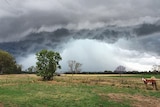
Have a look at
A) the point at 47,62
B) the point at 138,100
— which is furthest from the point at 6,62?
the point at 138,100

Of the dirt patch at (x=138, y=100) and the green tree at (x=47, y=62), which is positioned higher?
the green tree at (x=47, y=62)

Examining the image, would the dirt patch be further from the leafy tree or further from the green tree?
the leafy tree

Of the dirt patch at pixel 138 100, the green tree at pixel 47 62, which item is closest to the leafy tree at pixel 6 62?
the green tree at pixel 47 62

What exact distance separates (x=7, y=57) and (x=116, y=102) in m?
118

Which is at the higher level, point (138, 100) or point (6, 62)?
point (6, 62)

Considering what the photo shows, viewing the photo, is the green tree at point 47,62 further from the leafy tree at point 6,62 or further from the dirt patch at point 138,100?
the leafy tree at point 6,62

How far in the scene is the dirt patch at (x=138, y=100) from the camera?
37381 mm

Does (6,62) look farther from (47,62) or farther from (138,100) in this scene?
(138,100)

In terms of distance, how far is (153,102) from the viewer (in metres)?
38.9

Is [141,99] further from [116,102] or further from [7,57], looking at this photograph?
[7,57]

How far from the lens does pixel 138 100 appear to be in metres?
39.7

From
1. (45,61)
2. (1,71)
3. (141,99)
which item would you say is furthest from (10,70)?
(141,99)

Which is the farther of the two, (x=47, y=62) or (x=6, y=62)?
(x=6, y=62)

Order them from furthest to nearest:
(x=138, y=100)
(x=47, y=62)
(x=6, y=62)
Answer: (x=6, y=62) < (x=47, y=62) < (x=138, y=100)
